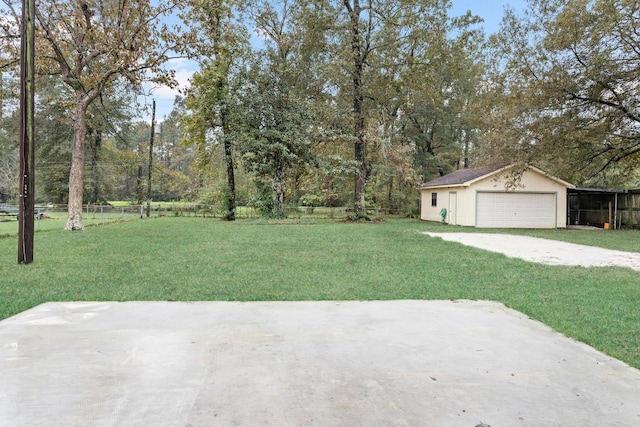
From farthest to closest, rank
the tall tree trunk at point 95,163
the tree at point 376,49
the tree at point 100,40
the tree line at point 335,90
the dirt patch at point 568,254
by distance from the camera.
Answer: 1. the tall tree trunk at point 95,163
2. the tree at point 376,49
3. the tree line at point 335,90
4. the tree at point 100,40
5. the dirt patch at point 568,254

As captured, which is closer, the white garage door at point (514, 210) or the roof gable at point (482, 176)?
the roof gable at point (482, 176)

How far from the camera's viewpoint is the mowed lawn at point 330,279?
13.7ft

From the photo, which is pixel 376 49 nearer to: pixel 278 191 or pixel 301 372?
pixel 278 191

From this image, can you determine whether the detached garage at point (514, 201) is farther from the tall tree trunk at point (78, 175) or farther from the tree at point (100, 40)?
the tall tree trunk at point (78, 175)

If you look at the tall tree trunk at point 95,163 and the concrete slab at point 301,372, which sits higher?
the tall tree trunk at point 95,163

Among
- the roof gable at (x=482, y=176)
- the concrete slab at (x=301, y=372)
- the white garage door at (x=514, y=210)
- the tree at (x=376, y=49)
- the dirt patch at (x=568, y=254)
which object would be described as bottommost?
the concrete slab at (x=301, y=372)

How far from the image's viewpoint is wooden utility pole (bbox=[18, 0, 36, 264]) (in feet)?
20.9

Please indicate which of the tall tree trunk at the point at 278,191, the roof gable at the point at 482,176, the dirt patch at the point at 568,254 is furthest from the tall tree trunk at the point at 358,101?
the dirt patch at the point at 568,254

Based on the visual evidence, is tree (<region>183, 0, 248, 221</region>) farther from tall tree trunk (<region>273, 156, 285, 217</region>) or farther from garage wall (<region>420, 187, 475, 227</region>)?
garage wall (<region>420, 187, 475, 227</region>)

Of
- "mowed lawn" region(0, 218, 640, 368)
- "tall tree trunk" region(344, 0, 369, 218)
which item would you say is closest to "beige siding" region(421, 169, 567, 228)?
"tall tree trunk" region(344, 0, 369, 218)

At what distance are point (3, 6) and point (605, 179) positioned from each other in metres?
27.2

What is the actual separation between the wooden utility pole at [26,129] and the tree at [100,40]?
4319 mm

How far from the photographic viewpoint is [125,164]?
30750 millimetres

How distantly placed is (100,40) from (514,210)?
17.0m
